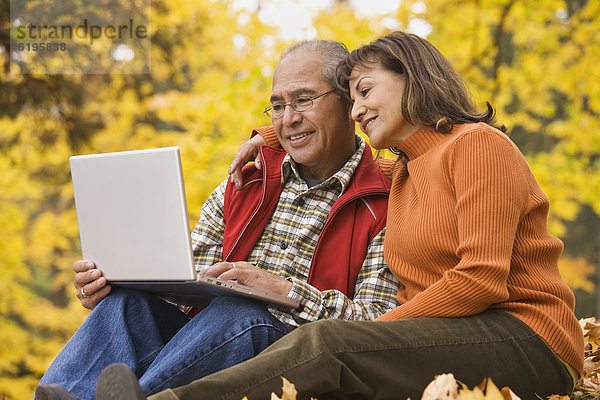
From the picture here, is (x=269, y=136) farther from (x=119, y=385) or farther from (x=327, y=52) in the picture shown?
(x=119, y=385)

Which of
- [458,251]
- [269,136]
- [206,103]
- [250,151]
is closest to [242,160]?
[250,151]

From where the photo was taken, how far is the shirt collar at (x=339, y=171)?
8.96 feet

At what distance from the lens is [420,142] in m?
2.35

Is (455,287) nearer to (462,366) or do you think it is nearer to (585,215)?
(462,366)

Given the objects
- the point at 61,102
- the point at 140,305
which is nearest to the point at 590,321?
the point at 140,305

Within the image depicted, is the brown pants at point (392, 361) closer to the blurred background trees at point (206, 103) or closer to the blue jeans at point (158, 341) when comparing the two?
the blue jeans at point (158, 341)

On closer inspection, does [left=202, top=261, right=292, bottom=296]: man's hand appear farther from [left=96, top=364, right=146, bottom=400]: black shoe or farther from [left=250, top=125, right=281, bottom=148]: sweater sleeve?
[left=250, top=125, right=281, bottom=148]: sweater sleeve

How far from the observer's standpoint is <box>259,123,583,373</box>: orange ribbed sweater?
6.47 feet

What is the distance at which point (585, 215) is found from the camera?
10.7 meters

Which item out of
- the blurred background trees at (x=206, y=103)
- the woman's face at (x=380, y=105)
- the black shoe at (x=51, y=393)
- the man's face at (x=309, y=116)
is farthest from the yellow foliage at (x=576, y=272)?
the black shoe at (x=51, y=393)

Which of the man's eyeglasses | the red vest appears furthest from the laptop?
the man's eyeglasses

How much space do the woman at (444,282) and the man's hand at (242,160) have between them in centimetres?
67

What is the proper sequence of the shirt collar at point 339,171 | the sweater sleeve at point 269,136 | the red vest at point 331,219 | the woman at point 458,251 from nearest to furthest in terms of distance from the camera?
the woman at point 458,251 < the red vest at point 331,219 < the shirt collar at point 339,171 < the sweater sleeve at point 269,136

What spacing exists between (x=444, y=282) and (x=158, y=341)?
105cm
